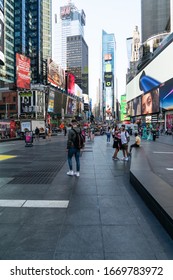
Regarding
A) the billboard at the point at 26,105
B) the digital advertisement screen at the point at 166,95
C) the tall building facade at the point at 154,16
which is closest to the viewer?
the digital advertisement screen at the point at 166,95

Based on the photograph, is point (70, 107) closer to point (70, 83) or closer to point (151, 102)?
point (70, 83)

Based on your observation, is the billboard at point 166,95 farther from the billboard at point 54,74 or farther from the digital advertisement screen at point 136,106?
the billboard at point 54,74

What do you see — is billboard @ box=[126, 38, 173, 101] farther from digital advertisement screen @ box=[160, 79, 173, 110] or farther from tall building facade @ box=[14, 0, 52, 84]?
tall building facade @ box=[14, 0, 52, 84]

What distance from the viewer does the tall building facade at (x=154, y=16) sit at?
9862 centimetres

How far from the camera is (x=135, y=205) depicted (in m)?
5.11

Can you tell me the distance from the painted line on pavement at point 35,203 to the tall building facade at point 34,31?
350ft

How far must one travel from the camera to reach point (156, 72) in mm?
71000

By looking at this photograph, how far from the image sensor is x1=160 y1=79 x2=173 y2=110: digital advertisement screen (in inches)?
2259

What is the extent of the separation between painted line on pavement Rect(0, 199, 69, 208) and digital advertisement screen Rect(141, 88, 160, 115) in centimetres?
6513

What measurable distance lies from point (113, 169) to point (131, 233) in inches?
215

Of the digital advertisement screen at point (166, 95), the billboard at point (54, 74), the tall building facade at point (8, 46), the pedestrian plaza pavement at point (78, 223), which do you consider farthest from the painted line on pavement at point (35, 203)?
the tall building facade at point (8, 46)

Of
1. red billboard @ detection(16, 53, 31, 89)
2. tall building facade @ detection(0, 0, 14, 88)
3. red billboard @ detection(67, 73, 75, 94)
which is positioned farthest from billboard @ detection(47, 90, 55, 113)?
red billboard @ detection(16, 53, 31, 89)

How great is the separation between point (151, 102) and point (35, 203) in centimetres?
7250

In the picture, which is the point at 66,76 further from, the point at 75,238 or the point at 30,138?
the point at 75,238
